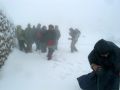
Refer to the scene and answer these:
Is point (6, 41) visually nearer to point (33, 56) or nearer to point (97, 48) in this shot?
point (33, 56)

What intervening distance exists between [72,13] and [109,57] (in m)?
40.4

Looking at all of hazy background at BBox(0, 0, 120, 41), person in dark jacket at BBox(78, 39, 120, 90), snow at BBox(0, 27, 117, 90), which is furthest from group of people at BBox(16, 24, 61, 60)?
hazy background at BBox(0, 0, 120, 41)

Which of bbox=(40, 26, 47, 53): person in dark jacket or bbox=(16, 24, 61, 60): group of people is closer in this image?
bbox=(40, 26, 47, 53): person in dark jacket

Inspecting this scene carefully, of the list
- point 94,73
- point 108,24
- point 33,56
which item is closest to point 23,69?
point 33,56

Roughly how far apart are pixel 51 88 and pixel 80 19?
36.5m

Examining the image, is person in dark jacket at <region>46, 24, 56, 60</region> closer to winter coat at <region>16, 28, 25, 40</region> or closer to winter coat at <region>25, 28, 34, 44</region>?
winter coat at <region>25, 28, 34, 44</region>

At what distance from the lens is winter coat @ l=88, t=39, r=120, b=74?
7.87m

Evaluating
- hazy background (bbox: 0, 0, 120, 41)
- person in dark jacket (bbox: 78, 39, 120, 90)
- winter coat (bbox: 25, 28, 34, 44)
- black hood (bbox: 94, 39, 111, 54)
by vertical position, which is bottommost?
hazy background (bbox: 0, 0, 120, 41)

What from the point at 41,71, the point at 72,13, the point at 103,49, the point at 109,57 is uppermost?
the point at 103,49

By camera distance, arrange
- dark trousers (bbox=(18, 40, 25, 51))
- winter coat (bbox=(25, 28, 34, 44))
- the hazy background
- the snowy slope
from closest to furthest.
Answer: the snowy slope → dark trousers (bbox=(18, 40, 25, 51)) → winter coat (bbox=(25, 28, 34, 44)) → the hazy background

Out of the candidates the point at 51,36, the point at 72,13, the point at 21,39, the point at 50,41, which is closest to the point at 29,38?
the point at 21,39

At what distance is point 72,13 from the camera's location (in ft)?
157

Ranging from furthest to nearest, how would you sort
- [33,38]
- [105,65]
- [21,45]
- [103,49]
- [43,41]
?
[33,38], [21,45], [43,41], [105,65], [103,49]

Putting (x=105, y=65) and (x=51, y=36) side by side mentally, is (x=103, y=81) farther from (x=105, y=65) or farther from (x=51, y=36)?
(x=51, y=36)
